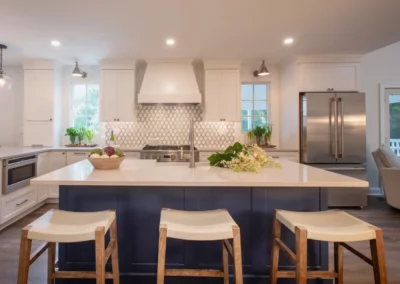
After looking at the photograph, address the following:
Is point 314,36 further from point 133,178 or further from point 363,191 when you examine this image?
point 133,178

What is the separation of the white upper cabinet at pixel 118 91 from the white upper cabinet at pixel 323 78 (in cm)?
295

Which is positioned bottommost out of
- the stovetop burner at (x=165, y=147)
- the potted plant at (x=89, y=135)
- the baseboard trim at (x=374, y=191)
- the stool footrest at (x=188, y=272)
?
the baseboard trim at (x=374, y=191)

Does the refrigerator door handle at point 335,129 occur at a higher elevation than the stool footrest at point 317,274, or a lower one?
higher

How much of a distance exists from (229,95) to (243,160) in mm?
2764

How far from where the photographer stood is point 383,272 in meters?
1.41

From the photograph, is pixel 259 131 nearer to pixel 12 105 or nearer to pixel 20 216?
pixel 20 216

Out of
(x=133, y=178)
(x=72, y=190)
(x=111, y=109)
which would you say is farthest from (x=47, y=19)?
(x=133, y=178)

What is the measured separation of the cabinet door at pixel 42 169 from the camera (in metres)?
4.03

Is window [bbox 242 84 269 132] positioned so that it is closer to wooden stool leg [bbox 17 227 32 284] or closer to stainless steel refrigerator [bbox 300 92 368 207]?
stainless steel refrigerator [bbox 300 92 368 207]

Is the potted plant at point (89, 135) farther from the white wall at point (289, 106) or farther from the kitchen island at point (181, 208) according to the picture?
the white wall at point (289, 106)

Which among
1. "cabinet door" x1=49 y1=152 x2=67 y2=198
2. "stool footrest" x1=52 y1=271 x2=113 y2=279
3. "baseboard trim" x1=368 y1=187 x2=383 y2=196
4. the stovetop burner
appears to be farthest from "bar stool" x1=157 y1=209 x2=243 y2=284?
"baseboard trim" x1=368 y1=187 x2=383 y2=196

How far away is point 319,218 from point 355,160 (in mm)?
3112

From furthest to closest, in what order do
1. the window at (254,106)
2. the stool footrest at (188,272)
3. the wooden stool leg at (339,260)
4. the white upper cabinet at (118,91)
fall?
the window at (254,106), the white upper cabinet at (118,91), the wooden stool leg at (339,260), the stool footrest at (188,272)

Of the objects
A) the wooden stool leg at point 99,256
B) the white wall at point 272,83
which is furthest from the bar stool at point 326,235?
the white wall at point 272,83
